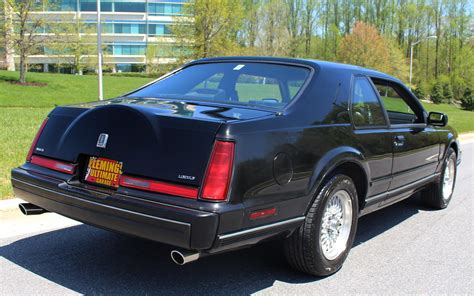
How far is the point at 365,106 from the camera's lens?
437 centimetres

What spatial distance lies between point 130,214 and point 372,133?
2.34 metres

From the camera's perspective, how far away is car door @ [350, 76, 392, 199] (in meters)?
4.09

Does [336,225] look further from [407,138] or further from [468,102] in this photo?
[468,102]

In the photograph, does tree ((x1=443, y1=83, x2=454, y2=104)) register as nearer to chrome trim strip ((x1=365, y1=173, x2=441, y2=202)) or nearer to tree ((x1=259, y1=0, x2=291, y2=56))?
tree ((x1=259, y1=0, x2=291, y2=56))

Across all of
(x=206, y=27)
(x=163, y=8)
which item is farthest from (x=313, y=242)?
(x=163, y=8)

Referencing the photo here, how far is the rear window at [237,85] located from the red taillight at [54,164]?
1.02 metres

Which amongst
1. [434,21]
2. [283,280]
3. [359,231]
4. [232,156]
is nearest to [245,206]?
[232,156]

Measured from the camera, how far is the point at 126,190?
307 cm

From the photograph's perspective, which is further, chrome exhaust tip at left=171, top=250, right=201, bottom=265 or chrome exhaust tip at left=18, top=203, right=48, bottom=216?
chrome exhaust tip at left=18, top=203, right=48, bottom=216

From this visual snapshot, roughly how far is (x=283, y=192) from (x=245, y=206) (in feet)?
1.17

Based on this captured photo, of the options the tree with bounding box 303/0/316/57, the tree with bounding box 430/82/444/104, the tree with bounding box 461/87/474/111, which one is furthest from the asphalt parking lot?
the tree with bounding box 303/0/316/57

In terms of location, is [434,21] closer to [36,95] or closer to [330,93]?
[36,95]

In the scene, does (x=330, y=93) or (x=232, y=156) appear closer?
(x=232, y=156)

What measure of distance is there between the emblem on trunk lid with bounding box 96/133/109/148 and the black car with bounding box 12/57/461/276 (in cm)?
2
